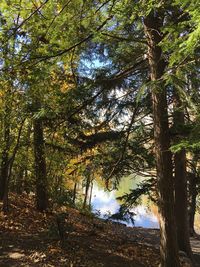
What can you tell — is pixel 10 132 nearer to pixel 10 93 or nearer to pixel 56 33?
pixel 10 93

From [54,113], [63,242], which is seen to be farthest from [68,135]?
[63,242]

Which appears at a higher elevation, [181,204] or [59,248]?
[181,204]

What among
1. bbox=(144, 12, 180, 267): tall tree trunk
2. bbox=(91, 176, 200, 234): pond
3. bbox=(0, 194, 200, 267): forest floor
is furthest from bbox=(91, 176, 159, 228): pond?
bbox=(144, 12, 180, 267): tall tree trunk

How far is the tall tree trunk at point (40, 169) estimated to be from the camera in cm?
1374

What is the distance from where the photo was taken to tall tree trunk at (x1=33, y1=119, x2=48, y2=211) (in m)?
13.7

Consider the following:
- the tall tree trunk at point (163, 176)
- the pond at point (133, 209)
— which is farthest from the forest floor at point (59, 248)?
the tall tree trunk at point (163, 176)

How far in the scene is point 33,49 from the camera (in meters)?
8.35

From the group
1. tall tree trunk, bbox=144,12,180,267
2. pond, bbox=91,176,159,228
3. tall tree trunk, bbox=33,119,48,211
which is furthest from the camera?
pond, bbox=91,176,159,228

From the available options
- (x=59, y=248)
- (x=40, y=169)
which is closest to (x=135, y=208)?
(x=40, y=169)

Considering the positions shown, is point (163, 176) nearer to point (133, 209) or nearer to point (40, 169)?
point (133, 209)

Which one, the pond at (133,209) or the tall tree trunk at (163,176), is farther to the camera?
the pond at (133,209)

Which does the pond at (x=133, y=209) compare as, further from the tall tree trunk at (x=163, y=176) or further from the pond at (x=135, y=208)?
the tall tree trunk at (x=163, y=176)

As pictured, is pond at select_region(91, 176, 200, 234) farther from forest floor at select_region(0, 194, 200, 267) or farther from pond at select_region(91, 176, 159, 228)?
forest floor at select_region(0, 194, 200, 267)

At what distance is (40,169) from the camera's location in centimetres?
1411
